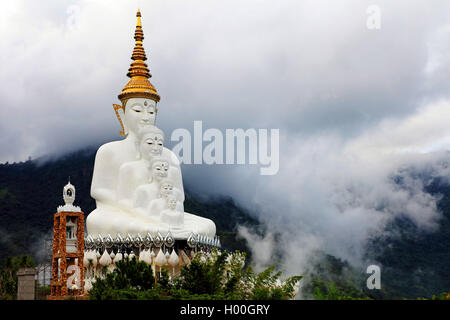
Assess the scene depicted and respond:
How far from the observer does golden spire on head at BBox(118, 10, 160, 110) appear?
78.6 ft

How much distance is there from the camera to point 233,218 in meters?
43.9

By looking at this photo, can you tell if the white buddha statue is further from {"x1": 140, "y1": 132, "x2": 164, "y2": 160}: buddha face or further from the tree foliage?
the tree foliage

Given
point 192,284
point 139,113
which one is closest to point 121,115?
point 139,113

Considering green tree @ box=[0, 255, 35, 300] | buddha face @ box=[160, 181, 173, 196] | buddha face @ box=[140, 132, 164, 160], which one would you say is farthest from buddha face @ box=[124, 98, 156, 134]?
green tree @ box=[0, 255, 35, 300]

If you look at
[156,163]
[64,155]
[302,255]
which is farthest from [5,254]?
[302,255]

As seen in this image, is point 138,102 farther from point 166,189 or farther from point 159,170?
point 166,189

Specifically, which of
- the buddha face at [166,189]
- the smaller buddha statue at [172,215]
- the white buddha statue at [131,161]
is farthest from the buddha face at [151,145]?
the smaller buddha statue at [172,215]

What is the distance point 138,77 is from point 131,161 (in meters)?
3.62

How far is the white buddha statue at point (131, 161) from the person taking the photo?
2227 centimetres

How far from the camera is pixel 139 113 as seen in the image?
24.0 m

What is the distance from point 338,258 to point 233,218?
340 inches

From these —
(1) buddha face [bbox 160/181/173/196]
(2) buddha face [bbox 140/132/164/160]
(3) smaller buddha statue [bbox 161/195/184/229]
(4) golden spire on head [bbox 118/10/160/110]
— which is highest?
(4) golden spire on head [bbox 118/10/160/110]

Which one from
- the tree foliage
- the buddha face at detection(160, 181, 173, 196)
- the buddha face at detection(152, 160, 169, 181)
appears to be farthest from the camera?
the buddha face at detection(152, 160, 169, 181)
